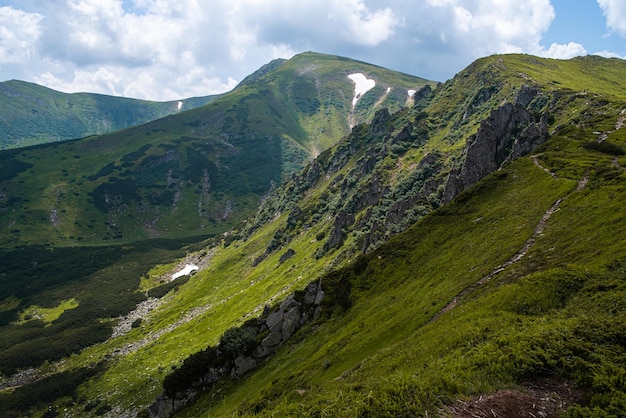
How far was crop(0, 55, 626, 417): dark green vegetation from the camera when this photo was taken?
18.5 m

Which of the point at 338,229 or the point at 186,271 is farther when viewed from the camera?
the point at 186,271

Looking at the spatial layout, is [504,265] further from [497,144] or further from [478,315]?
[497,144]

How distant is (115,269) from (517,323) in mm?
207760

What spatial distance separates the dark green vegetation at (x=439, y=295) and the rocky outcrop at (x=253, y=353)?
2.37 ft

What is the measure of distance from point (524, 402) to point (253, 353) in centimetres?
4121

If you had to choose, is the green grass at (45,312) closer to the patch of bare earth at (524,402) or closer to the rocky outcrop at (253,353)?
the rocky outcrop at (253,353)

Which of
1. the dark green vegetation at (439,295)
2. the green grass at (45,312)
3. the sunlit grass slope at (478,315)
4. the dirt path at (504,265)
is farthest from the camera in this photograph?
the green grass at (45,312)

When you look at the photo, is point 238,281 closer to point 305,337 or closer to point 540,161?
point 305,337

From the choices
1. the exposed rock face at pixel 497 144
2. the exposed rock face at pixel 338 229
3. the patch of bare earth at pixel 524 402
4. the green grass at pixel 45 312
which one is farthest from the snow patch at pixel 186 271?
the patch of bare earth at pixel 524 402

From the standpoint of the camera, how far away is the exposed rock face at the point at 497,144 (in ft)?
241

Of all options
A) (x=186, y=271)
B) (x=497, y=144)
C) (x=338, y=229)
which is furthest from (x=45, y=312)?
(x=497, y=144)

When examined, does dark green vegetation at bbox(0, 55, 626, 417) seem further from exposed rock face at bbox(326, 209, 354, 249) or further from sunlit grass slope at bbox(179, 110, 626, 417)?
exposed rock face at bbox(326, 209, 354, 249)

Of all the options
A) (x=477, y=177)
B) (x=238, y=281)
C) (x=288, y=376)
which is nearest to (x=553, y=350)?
(x=288, y=376)

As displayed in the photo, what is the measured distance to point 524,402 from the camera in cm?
1566
